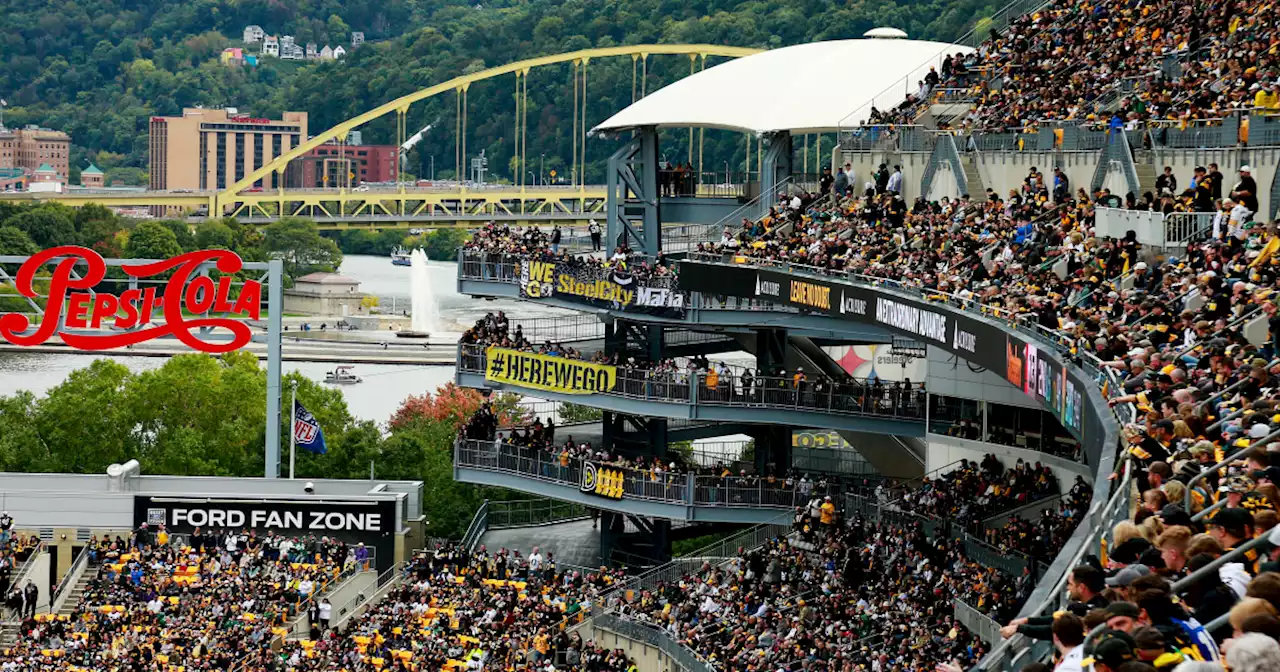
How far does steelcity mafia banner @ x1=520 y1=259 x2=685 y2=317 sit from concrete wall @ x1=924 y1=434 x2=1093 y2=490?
823cm

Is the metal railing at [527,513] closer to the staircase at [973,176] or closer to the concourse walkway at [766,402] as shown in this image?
the concourse walkway at [766,402]

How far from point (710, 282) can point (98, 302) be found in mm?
19542

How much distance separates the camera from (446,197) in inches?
6166

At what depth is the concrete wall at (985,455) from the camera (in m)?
36.6

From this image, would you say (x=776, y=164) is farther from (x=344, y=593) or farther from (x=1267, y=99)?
(x=1267, y=99)

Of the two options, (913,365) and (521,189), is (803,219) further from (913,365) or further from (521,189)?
(521,189)

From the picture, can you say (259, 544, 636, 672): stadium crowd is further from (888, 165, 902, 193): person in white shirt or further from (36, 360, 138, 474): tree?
(36, 360, 138, 474): tree

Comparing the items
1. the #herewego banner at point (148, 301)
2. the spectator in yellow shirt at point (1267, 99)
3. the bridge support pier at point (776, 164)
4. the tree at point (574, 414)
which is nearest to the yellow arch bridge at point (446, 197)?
the tree at point (574, 414)

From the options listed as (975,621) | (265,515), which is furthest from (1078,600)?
(265,515)

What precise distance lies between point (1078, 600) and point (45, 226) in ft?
533

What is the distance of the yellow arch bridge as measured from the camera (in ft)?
498

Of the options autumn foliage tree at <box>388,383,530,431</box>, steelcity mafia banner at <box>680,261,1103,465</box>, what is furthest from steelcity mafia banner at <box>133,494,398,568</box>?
autumn foliage tree at <box>388,383,530,431</box>

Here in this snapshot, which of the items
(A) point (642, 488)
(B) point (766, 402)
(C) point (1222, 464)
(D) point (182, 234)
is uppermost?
(D) point (182, 234)

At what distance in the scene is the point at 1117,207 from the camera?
32.1m
